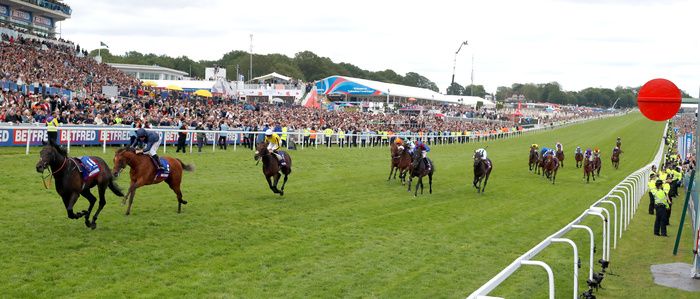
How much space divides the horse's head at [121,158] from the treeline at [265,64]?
94.4 meters

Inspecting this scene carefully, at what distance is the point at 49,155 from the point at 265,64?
376ft

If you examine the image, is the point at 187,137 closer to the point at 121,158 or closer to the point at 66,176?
the point at 121,158

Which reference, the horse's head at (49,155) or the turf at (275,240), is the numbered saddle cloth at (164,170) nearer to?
the turf at (275,240)

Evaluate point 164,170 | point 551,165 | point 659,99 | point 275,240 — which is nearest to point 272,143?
point 164,170

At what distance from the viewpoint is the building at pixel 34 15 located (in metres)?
47.2

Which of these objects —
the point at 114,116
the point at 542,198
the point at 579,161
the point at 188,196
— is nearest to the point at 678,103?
the point at 188,196

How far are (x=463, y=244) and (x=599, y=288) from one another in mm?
3109

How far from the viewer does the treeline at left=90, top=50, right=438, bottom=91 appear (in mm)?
119438

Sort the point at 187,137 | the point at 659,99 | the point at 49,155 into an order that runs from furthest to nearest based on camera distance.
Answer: the point at 187,137 → the point at 49,155 → the point at 659,99

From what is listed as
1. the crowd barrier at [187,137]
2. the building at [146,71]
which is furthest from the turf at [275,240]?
the building at [146,71]

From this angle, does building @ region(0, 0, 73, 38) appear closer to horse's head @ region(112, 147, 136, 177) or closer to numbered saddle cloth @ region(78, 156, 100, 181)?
horse's head @ region(112, 147, 136, 177)

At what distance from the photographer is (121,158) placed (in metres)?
12.6

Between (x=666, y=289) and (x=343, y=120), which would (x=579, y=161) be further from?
(x=666, y=289)

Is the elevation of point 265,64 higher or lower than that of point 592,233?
higher
